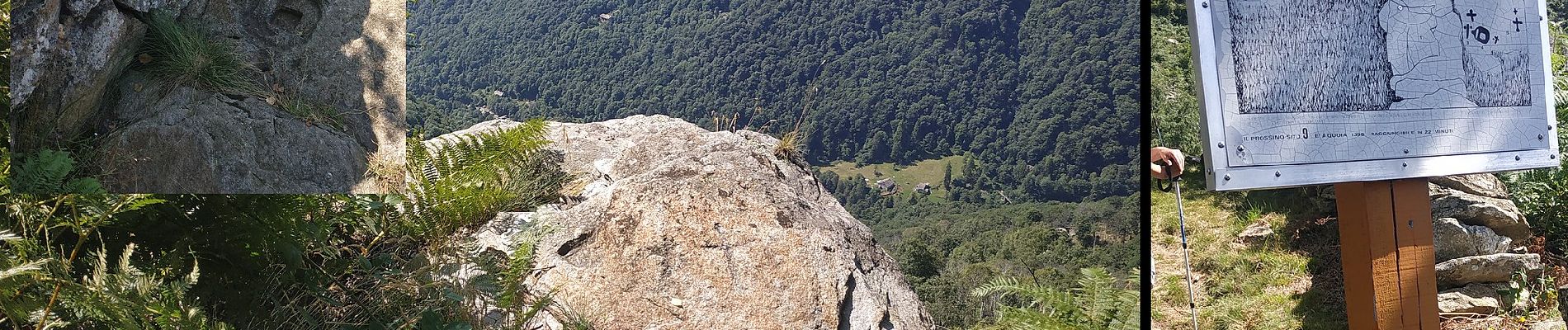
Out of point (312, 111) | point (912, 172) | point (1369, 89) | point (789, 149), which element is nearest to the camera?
point (1369, 89)

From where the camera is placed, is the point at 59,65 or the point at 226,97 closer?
the point at 59,65

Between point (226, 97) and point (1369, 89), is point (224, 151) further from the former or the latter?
point (1369, 89)

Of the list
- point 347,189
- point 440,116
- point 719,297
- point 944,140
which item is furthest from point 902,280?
point 440,116

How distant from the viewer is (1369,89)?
2465 millimetres

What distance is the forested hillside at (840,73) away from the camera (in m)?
4.32

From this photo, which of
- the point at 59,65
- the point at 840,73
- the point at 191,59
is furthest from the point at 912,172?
the point at 59,65

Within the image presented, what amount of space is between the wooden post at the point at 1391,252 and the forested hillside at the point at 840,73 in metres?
2.14

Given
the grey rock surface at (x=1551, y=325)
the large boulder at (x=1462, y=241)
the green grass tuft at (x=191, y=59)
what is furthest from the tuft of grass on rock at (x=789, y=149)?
the grey rock surface at (x=1551, y=325)

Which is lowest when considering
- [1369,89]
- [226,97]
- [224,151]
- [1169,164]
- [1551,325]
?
[1551,325]

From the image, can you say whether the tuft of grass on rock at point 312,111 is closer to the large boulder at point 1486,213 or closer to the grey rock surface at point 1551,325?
the large boulder at point 1486,213

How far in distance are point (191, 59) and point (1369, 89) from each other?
3497 mm

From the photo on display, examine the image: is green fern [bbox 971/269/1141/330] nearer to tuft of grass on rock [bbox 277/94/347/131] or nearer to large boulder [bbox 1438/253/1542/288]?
large boulder [bbox 1438/253/1542/288]

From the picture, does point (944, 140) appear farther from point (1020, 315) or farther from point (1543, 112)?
point (1543, 112)

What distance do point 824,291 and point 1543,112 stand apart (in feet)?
7.66
